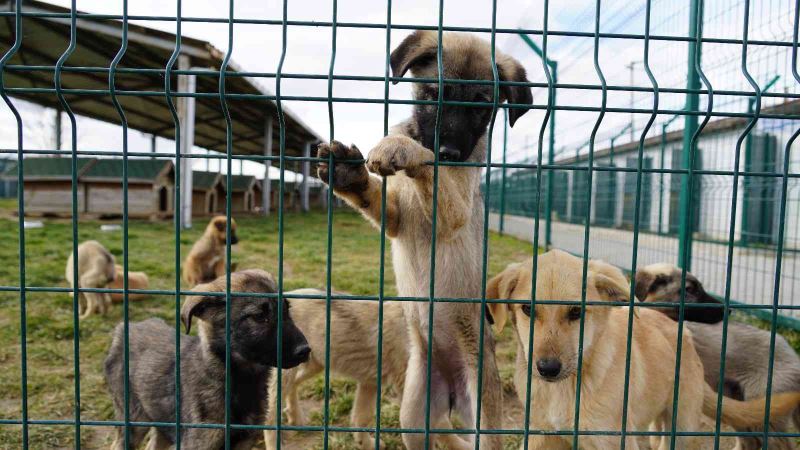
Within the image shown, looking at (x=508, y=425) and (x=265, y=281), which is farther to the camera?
(x=508, y=425)

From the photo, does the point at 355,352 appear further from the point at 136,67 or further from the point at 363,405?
the point at 136,67

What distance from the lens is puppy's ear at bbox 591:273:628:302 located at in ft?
9.36

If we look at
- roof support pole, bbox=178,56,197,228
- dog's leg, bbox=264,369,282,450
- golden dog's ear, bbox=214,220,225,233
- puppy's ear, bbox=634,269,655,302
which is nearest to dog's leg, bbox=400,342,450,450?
dog's leg, bbox=264,369,282,450

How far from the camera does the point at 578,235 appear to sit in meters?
12.8

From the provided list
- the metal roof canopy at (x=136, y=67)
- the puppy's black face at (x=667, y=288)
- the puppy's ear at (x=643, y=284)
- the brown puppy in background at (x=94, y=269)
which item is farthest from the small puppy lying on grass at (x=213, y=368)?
the metal roof canopy at (x=136, y=67)

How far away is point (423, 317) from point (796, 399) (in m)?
1.97

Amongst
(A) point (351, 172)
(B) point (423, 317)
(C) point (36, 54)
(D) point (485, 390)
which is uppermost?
(C) point (36, 54)

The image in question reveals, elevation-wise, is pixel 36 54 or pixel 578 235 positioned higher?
pixel 36 54

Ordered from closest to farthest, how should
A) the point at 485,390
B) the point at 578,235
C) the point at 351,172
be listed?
1. the point at 351,172
2. the point at 485,390
3. the point at 578,235

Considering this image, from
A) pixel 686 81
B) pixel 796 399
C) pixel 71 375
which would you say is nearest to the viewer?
pixel 796 399

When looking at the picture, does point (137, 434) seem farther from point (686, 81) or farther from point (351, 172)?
point (686, 81)

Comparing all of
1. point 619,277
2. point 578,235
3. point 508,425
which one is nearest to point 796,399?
point 619,277

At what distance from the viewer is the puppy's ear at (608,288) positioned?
9.36ft

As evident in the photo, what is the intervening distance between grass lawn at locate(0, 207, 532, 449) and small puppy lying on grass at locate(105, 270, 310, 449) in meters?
0.73
